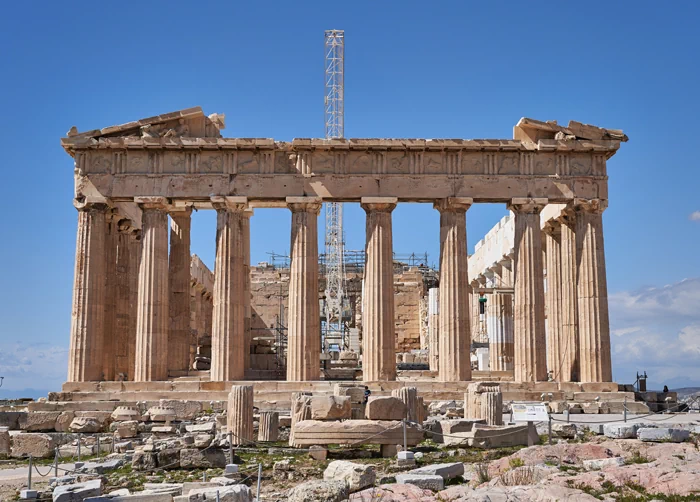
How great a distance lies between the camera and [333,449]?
66.9ft

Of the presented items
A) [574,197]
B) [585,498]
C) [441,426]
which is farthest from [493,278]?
[585,498]

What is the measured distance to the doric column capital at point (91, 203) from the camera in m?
35.7

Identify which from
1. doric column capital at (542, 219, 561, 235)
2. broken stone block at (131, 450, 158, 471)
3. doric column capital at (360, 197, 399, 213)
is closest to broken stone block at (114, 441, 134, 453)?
broken stone block at (131, 450, 158, 471)

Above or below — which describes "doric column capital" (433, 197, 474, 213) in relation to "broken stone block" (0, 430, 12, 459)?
above

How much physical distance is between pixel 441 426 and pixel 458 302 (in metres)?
12.8

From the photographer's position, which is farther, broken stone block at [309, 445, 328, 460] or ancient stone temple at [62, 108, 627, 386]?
ancient stone temple at [62, 108, 627, 386]

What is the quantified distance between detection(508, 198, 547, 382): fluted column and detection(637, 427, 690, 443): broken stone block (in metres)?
14.1

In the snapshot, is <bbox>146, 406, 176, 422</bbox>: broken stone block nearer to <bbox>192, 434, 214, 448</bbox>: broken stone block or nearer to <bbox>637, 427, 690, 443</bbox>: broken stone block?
<bbox>192, 434, 214, 448</bbox>: broken stone block

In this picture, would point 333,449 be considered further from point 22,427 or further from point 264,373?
point 264,373

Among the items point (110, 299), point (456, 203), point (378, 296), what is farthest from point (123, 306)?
point (456, 203)

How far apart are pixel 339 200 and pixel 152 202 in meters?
7.04

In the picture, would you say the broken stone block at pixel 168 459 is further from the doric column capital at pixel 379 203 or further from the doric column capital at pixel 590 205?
the doric column capital at pixel 590 205

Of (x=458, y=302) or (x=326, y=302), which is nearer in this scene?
(x=458, y=302)

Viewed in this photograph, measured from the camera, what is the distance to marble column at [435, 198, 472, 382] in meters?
34.9
